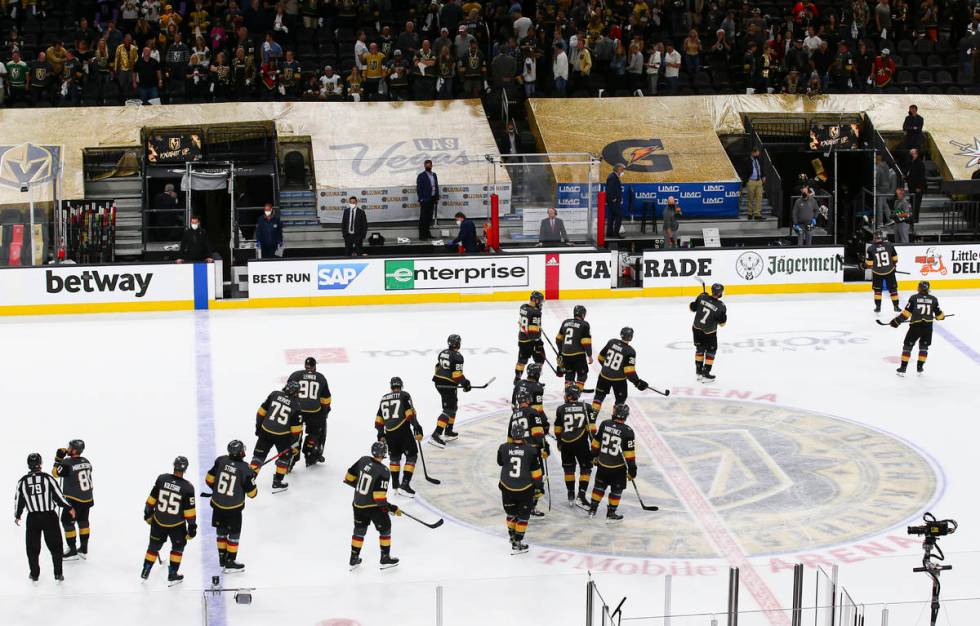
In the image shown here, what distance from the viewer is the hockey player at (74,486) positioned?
13.4m

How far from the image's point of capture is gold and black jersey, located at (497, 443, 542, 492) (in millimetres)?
13703

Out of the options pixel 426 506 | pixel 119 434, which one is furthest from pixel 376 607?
pixel 119 434

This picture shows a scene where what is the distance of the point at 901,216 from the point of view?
1061 inches

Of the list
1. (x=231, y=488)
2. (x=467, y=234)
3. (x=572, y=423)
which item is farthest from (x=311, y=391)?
(x=467, y=234)

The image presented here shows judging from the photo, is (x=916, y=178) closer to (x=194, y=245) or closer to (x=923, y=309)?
(x=923, y=309)

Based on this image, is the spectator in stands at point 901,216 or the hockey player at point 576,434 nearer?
the hockey player at point 576,434

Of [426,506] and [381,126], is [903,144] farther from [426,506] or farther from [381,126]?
[426,506]

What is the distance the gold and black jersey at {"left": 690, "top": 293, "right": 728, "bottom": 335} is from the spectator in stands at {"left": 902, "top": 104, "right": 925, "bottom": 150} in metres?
12.7

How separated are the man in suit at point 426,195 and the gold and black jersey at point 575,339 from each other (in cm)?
982

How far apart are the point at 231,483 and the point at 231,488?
0.16 feet

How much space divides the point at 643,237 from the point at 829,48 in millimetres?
7612

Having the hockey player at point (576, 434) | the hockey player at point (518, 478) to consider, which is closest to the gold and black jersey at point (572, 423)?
the hockey player at point (576, 434)

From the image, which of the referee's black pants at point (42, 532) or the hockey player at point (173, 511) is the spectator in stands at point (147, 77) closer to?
the referee's black pants at point (42, 532)

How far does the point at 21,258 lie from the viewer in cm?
2473
